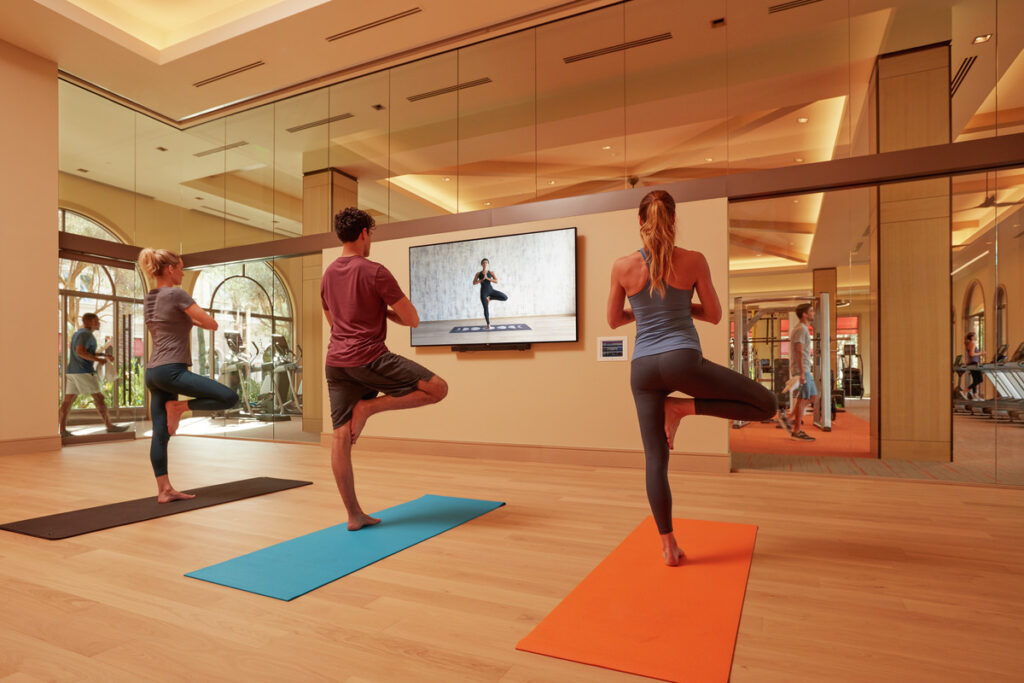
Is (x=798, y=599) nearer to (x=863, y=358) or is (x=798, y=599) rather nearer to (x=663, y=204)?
(x=663, y=204)

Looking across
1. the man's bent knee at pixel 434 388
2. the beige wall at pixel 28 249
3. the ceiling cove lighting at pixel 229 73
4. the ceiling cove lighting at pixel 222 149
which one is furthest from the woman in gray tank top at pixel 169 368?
the ceiling cove lighting at pixel 222 149

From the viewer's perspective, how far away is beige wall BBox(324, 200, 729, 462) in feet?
15.5

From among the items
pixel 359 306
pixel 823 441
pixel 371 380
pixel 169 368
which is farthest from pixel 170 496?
pixel 823 441

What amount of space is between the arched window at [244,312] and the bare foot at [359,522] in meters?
4.44

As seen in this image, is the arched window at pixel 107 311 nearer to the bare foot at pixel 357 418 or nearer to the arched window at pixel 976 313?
the bare foot at pixel 357 418

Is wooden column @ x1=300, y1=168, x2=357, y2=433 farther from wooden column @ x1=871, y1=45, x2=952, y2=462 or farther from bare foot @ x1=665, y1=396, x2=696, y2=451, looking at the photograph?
wooden column @ x1=871, y1=45, x2=952, y2=462

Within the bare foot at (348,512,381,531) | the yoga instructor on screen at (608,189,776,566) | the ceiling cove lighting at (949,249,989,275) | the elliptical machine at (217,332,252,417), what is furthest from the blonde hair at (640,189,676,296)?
the elliptical machine at (217,332,252,417)

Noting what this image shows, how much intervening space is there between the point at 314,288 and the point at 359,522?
4.39m

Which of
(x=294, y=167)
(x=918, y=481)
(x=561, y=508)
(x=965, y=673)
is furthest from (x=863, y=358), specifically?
(x=294, y=167)

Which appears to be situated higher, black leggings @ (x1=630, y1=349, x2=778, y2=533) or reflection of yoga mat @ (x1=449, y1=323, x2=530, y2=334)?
reflection of yoga mat @ (x1=449, y1=323, x2=530, y2=334)

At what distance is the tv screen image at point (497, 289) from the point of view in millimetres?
5191

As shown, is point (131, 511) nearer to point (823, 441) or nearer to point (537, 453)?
point (537, 453)

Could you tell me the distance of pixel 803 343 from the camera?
5.51 meters

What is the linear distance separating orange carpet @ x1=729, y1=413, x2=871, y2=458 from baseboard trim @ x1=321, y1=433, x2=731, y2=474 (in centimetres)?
41
